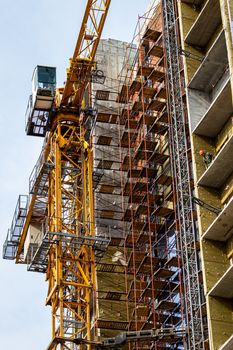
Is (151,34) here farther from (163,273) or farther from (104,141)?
(163,273)

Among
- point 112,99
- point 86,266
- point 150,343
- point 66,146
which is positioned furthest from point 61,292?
point 112,99

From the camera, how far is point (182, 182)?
47.3m

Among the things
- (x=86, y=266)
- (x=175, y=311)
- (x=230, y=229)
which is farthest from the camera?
(x=86, y=266)

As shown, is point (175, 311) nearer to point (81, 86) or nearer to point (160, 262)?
point (160, 262)

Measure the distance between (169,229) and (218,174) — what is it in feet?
66.5

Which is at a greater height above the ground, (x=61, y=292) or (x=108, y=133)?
(x=108, y=133)

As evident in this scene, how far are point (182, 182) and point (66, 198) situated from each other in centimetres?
1500

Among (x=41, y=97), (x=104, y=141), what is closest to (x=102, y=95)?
(x=104, y=141)

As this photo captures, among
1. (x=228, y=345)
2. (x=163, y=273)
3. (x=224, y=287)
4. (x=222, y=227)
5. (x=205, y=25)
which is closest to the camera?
(x=228, y=345)

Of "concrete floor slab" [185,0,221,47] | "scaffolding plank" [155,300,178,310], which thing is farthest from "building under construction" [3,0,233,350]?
"concrete floor slab" [185,0,221,47]

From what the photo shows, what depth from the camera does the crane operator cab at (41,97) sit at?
60.7 metres

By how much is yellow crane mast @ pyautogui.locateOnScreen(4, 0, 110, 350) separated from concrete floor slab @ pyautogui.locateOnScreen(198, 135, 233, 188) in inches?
845

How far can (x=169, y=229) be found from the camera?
5362 cm

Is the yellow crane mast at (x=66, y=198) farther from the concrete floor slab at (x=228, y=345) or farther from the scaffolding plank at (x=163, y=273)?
the concrete floor slab at (x=228, y=345)
